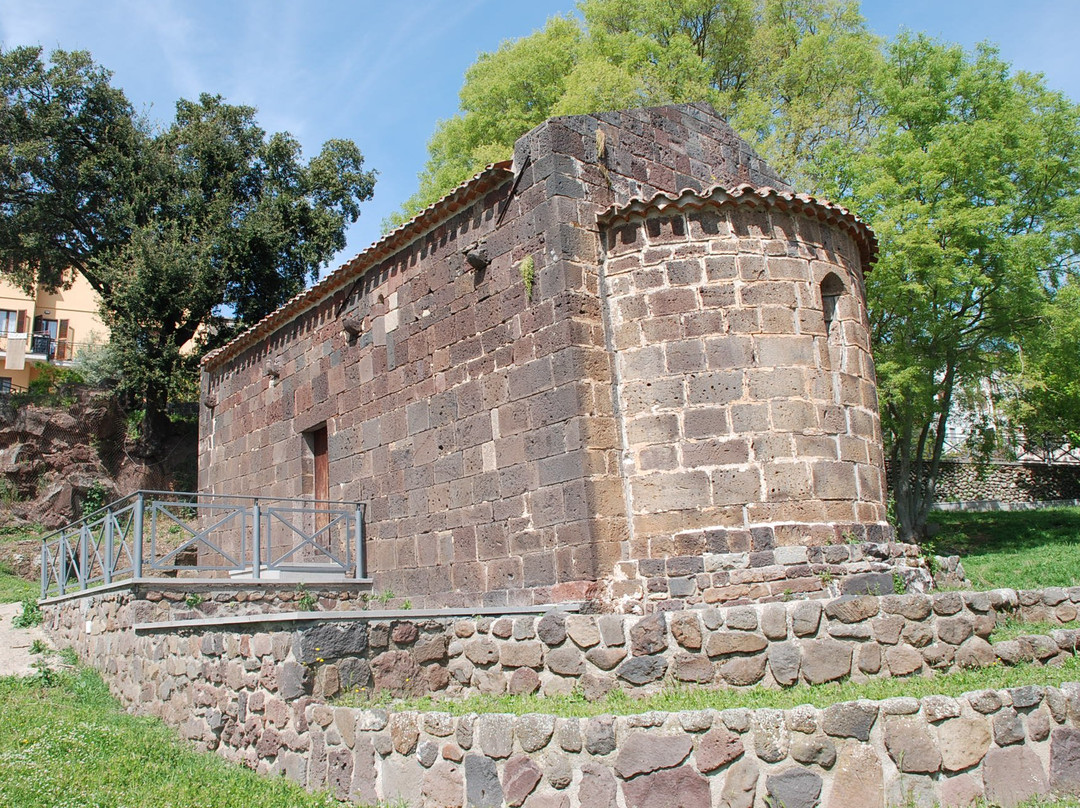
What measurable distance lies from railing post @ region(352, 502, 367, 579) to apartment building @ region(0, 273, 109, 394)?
2112 centimetres

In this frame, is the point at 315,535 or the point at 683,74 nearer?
the point at 315,535

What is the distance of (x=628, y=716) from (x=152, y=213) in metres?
20.5

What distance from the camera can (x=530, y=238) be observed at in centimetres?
903

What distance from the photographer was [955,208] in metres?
17.3

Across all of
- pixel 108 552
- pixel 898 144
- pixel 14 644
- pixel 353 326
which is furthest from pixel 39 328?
pixel 898 144

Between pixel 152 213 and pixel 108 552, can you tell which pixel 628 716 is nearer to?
pixel 108 552

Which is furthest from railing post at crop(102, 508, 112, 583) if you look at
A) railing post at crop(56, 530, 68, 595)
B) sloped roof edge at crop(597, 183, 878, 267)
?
sloped roof edge at crop(597, 183, 878, 267)

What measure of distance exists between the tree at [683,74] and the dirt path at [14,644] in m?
13.4

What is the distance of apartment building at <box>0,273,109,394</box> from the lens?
29.5 metres

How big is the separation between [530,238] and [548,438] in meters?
2.03

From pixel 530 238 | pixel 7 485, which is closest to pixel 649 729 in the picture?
pixel 530 238

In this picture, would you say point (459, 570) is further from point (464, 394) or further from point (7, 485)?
point (7, 485)

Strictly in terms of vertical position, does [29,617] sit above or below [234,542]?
below

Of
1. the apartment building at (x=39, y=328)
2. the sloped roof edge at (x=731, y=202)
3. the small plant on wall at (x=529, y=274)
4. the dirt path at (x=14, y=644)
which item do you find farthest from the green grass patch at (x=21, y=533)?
the sloped roof edge at (x=731, y=202)
